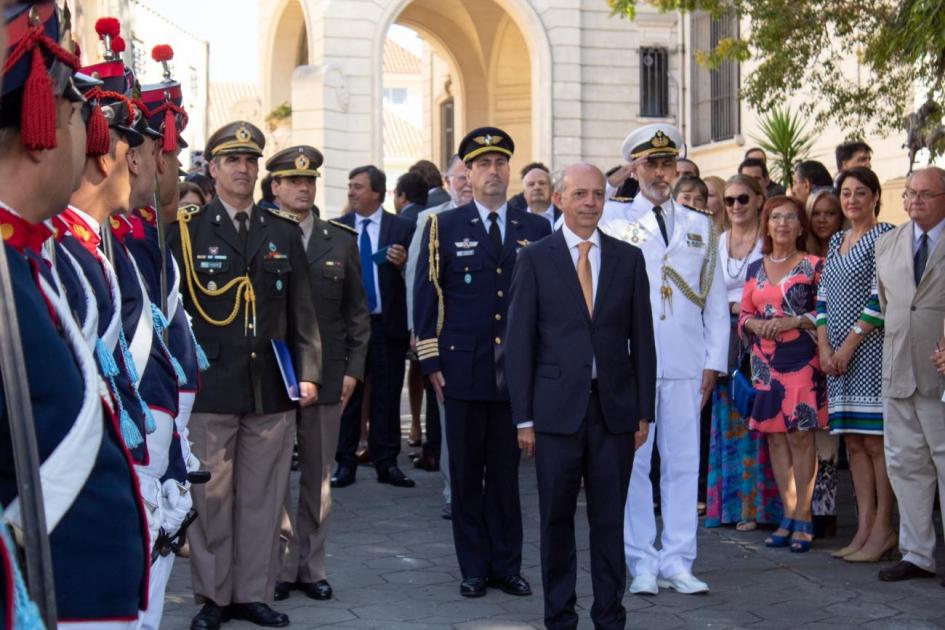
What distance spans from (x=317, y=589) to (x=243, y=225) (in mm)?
1858

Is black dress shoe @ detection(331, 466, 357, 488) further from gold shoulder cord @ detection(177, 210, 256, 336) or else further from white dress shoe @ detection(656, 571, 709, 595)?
gold shoulder cord @ detection(177, 210, 256, 336)

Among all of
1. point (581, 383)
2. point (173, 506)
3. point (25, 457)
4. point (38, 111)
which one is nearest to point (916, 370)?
point (581, 383)

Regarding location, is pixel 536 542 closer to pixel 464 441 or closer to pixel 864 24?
pixel 464 441

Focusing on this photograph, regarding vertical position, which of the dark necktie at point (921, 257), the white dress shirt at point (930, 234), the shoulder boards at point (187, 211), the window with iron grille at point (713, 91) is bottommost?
the dark necktie at point (921, 257)

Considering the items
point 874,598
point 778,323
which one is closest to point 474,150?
point 778,323

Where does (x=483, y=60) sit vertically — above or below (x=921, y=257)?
above

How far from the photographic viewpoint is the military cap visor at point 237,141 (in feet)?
22.1

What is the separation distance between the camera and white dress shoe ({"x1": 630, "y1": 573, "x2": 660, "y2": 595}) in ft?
23.5

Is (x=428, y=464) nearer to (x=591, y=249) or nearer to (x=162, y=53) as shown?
(x=591, y=249)

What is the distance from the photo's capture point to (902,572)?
24.6 ft

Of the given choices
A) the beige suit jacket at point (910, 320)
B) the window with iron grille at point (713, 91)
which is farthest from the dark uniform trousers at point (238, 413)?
the window with iron grille at point (713, 91)

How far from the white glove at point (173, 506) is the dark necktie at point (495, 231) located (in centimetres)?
336

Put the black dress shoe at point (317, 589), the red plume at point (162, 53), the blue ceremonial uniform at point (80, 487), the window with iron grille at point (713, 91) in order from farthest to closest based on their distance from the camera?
the window with iron grille at point (713, 91) → the black dress shoe at point (317, 589) → the red plume at point (162, 53) → the blue ceremonial uniform at point (80, 487)

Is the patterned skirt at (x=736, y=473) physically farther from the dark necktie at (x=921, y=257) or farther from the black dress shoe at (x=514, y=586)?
the black dress shoe at (x=514, y=586)
